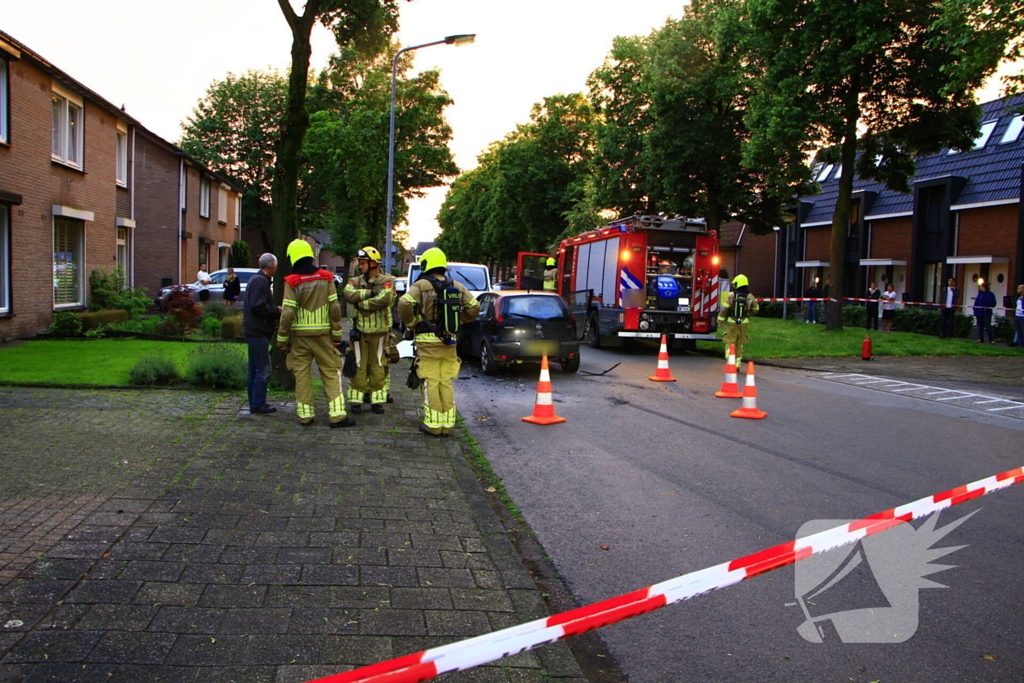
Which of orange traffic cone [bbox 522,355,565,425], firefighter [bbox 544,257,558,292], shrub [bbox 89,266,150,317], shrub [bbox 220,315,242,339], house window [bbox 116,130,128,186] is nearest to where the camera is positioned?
orange traffic cone [bbox 522,355,565,425]

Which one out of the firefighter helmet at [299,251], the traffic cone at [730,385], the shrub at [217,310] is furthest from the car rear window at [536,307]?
the shrub at [217,310]

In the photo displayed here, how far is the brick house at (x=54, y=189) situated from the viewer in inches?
613

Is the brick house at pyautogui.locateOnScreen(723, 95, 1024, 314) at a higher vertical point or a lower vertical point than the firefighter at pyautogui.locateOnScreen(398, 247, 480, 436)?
higher

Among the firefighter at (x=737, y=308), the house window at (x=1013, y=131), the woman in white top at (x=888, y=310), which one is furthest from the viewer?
the house window at (x=1013, y=131)

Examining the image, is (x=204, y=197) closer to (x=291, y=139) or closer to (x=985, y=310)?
(x=291, y=139)

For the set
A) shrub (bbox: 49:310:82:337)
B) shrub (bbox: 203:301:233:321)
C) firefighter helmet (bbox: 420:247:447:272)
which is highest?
firefighter helmet (bbox: 420:247:447:272)

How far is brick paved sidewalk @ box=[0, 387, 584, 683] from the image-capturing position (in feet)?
10.9

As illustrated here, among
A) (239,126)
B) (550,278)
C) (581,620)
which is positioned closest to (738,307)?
(550,278)

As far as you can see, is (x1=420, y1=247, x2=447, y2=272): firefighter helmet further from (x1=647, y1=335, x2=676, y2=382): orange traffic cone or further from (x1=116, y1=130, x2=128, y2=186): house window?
(x1=116, y1=130, x2=128, y2=186): house window

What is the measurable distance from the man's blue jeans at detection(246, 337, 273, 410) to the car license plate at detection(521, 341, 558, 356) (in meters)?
5.41

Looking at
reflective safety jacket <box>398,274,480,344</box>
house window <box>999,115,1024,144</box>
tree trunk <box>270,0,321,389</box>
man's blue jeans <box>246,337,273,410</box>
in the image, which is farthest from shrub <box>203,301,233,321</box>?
house window <box>999,115,1024,144</box>

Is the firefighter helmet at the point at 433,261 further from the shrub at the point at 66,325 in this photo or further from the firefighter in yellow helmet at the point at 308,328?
the shrub at the point at 66,325

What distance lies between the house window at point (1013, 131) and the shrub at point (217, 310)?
88.2 ft

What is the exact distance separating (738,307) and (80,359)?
11.2 metres
